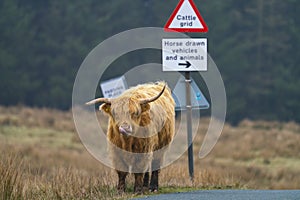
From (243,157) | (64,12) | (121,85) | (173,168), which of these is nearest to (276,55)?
(64,12)

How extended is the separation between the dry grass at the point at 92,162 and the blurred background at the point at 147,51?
265 inches

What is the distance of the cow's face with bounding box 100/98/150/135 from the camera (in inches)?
406

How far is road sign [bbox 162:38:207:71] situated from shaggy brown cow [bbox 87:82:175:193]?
4.82 feet

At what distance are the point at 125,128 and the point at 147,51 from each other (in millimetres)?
36950

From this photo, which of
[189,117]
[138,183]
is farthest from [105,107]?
[189,117]

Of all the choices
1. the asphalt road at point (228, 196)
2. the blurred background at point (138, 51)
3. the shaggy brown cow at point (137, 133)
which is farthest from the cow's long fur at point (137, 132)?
the blurred background at point (138, 51)

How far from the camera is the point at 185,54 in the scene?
12.8 meters

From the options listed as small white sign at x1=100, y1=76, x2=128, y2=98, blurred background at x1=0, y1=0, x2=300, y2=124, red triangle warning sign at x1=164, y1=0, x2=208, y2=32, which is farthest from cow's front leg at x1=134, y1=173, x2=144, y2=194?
blurred background at x1=0, y1=0, x2=300, y2=124

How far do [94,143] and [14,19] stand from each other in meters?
24.5

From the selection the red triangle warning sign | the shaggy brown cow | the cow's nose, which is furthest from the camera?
the red triangle warning sign

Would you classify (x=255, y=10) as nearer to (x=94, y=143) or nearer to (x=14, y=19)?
(x=14, y=19)

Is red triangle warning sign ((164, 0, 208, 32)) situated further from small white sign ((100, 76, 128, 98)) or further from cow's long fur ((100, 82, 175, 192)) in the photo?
small white sign ((100, 76, 128, 98))

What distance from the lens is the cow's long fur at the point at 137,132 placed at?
10477 mm

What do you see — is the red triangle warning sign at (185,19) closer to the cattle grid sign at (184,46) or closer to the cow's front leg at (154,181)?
the cattle grid sign at (184,46)
